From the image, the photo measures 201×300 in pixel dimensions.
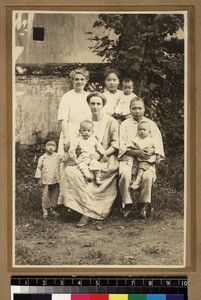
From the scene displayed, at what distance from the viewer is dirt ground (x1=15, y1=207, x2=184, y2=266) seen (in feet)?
4.59

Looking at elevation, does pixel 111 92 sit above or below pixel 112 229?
above

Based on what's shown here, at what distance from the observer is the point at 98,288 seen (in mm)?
1408

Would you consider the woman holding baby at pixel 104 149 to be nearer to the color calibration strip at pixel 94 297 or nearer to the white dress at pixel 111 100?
the white dress at pixel 111 100

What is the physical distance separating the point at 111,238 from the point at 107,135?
211 mm

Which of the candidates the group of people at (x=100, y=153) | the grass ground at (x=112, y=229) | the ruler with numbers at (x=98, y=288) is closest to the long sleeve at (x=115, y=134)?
the group of people at (x=100, y=153)

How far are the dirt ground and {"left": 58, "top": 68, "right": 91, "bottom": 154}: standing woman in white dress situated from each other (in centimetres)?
16

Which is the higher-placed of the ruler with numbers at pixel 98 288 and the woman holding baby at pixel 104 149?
the woman holding baby at pixel 104 149

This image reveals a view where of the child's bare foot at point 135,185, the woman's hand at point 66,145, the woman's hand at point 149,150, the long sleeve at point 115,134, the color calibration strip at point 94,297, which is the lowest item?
the color calibration strip at point 94,297

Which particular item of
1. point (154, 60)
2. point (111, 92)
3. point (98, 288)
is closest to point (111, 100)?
point (111, 92)

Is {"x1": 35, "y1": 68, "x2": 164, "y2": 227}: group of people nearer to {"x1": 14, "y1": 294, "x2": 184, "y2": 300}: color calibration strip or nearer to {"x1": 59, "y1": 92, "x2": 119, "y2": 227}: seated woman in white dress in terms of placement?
{"x1": 59, "y1": 92, "x2": 119, "y2": 227}: seated woman in white dress

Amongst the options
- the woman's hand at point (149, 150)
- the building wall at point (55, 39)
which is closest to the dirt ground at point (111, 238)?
the woman's hand at point (149, 150)

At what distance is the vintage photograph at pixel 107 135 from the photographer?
4.59ft

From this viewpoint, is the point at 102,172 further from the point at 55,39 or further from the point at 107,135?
the point at 55,39

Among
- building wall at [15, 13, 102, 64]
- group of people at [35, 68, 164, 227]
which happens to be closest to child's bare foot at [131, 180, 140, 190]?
group of people at [35, 68, 164, 227]
